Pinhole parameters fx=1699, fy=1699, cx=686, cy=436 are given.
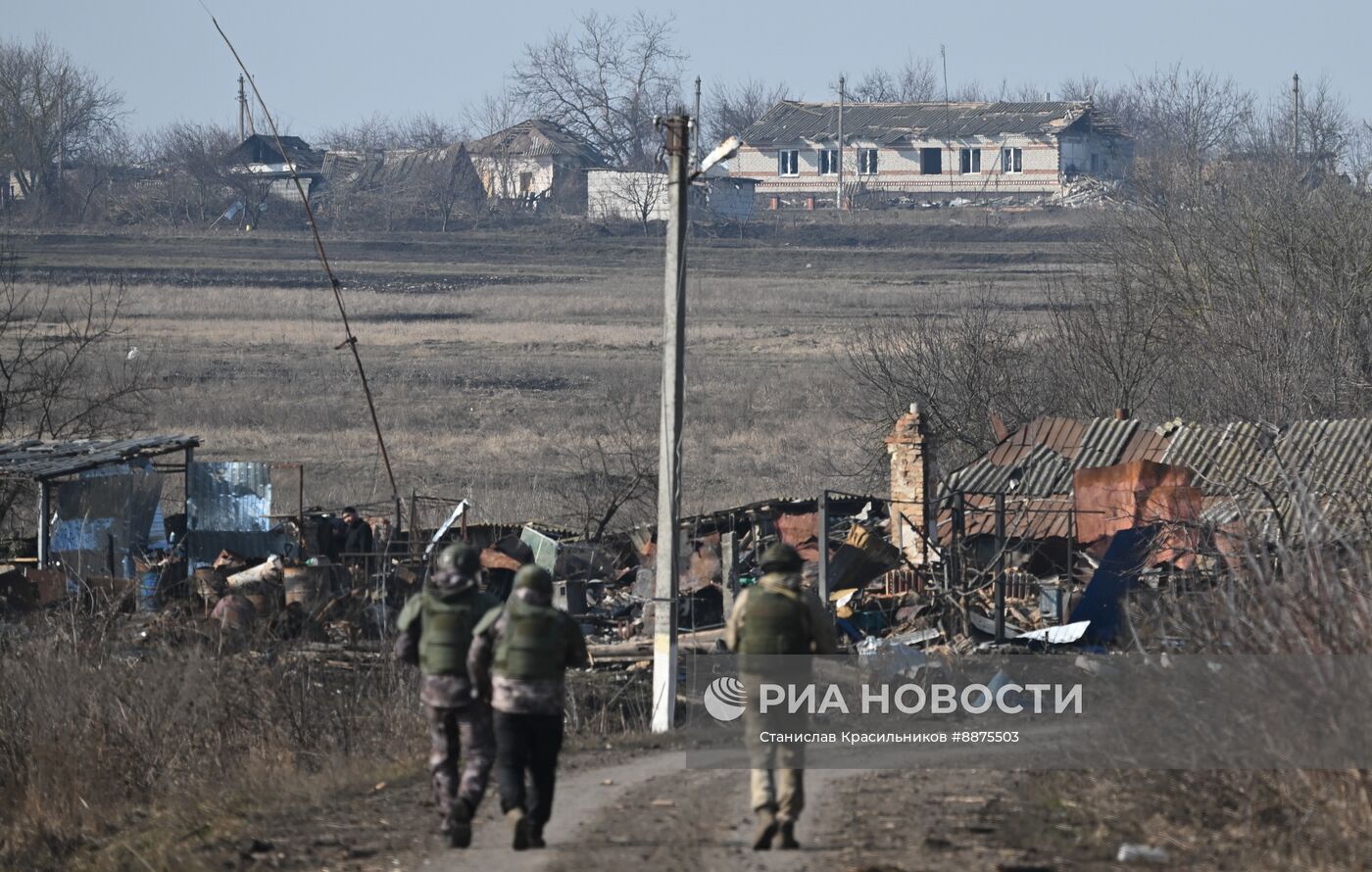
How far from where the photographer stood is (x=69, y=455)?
68.1 feet

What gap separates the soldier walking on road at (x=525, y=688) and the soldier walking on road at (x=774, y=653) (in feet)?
2.76

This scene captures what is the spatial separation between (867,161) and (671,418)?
257ft

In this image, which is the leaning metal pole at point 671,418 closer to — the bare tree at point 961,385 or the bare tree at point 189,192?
the bare tree at point 961,385

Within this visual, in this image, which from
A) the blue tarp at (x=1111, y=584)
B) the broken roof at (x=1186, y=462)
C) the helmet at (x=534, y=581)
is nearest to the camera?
the helmet at (x=534, y=581)

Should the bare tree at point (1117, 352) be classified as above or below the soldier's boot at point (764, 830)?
above

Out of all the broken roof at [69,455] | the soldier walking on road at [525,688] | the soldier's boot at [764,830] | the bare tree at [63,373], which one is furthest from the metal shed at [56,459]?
the soldier's boot at [764,830]

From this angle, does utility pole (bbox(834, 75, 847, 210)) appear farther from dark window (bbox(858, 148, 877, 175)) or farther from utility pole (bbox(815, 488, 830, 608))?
utility pole (bbox(815, 488, 830, 608))

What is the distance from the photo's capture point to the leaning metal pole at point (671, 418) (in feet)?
39.9

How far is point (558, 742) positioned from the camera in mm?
7828

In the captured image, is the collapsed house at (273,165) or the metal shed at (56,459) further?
the collapsed house at (273,165)

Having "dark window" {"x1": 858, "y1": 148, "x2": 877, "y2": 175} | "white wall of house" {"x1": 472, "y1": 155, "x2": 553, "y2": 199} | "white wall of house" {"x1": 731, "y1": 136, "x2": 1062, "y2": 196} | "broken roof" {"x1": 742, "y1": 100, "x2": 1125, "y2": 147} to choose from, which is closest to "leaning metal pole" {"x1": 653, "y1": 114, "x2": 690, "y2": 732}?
"white wall of house" {"x1": 472, "y1": 155, "x2": 553, "y2": 199}

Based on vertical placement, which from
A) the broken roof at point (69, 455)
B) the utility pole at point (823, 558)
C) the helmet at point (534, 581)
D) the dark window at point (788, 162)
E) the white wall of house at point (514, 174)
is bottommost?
the utility pole at point (823, 558)

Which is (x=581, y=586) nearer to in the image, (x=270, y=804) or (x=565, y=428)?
(x=270, y=804)

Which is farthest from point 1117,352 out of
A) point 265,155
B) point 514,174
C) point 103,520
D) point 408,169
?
point 265,155
